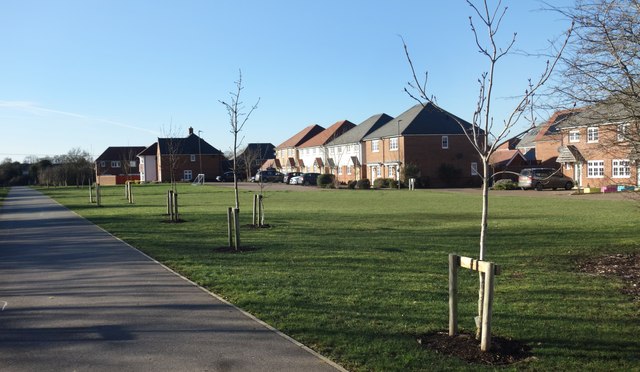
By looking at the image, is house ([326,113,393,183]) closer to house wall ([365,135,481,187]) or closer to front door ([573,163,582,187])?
house wall ([365,135,481,187])

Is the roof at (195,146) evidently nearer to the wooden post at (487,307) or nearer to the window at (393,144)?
the window at (393,144)

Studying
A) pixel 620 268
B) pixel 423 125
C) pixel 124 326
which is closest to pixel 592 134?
pixel 620 268

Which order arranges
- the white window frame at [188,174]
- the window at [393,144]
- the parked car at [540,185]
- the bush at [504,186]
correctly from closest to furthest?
the parked car at [540,185]
the bush at [504,186]
the window at [393,144]
the white window frame at [188,174]

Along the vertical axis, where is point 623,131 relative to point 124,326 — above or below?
above

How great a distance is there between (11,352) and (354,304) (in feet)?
12.9

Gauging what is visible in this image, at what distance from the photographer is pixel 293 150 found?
94.8 meters

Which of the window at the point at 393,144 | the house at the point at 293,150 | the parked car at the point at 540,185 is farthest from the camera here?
the house at the point at 293,150

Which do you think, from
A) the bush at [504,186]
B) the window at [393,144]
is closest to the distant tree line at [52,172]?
the window at [393,144]

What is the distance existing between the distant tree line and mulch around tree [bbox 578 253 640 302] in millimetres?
66507

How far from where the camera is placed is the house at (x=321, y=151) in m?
80.6

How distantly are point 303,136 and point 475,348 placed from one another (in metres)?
91.1

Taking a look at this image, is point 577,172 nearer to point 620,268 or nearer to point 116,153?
point 620,268

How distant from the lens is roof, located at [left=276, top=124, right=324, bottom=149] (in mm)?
95438

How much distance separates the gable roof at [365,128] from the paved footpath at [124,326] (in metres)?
59.9
